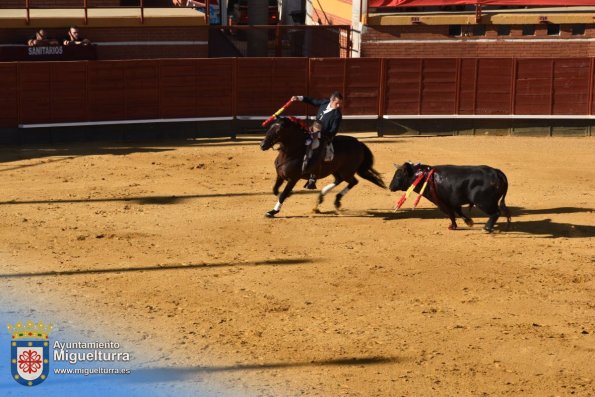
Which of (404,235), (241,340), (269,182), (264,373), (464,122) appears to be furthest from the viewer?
(464,122)

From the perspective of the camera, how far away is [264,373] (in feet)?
37.3

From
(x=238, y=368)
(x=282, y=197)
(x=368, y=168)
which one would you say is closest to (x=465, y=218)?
(x=368, y=168)

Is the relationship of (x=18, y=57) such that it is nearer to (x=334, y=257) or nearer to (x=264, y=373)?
(x=334, y=257)

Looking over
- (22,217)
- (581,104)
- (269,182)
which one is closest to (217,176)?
(269,182)

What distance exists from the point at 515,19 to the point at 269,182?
32.6 feet

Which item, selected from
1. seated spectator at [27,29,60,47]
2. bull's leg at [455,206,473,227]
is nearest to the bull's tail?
bull's leg at [455,206,473,227]

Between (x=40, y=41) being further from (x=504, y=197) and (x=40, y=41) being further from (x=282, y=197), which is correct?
(x=504, y=197)

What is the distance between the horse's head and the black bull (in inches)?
66.3

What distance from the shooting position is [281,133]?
1725 centimetres

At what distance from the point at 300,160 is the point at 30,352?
695 cm

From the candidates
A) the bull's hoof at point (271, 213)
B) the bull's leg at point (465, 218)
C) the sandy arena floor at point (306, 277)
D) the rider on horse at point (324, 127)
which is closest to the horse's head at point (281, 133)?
the rider on horse at point (324, 127)

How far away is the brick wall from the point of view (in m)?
27.9

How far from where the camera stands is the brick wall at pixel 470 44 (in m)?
27.9

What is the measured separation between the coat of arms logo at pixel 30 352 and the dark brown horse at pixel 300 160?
5.65 m
